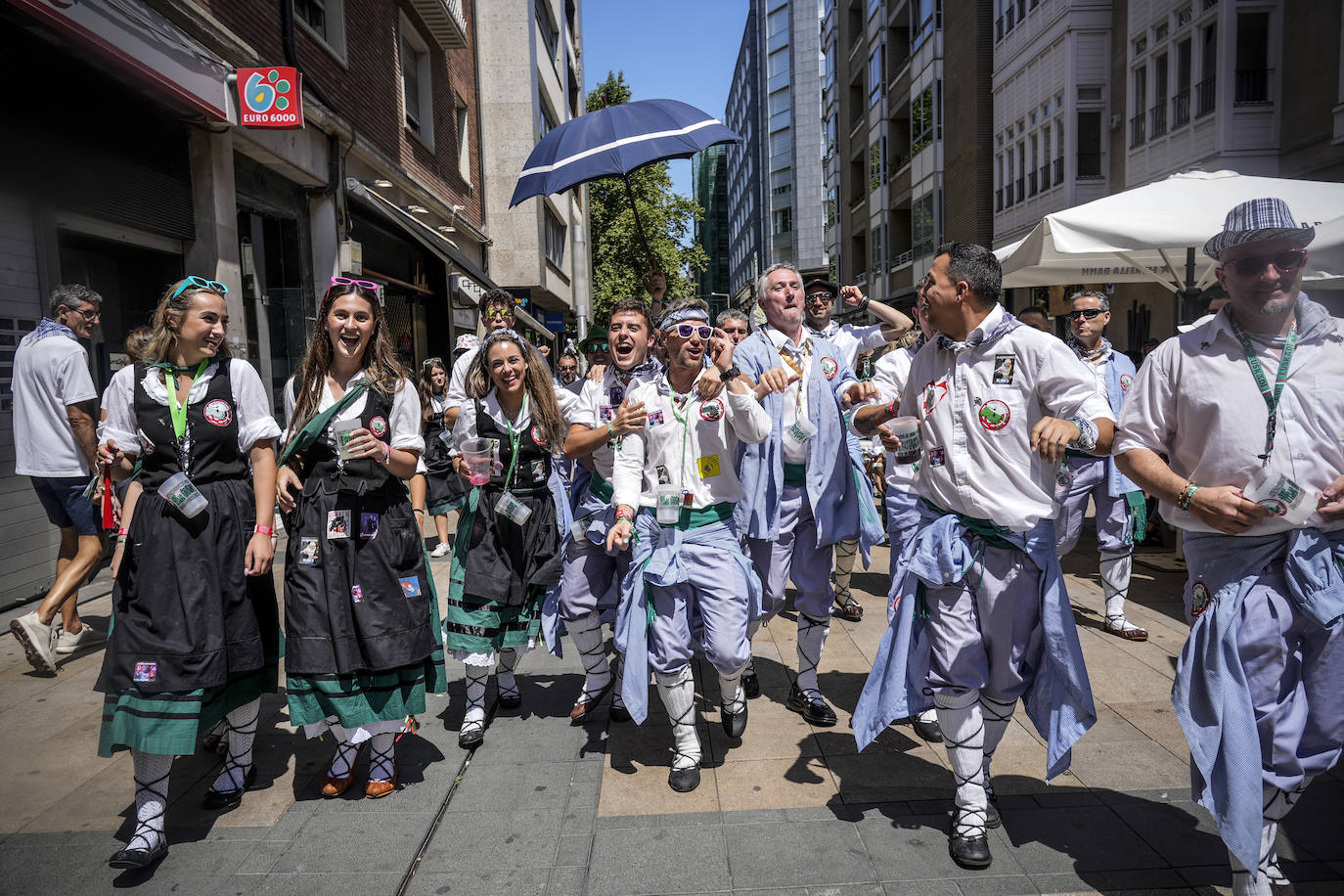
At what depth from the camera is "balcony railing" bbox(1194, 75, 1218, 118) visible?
52.9 feet

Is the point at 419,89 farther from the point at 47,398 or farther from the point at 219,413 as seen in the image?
the point at 219,413

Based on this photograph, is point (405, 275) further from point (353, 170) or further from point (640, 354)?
point (640, 354)

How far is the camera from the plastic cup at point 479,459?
459 centimetres

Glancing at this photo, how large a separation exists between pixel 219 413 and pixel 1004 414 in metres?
3.18

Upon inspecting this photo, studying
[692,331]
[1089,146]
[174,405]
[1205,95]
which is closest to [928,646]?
[692,331]

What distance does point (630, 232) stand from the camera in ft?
121

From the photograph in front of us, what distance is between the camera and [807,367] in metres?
4.90

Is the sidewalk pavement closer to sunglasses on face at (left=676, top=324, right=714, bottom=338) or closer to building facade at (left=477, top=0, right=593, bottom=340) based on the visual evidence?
sunglasses on face at (left=676, top=324, right=714, bottom=338)

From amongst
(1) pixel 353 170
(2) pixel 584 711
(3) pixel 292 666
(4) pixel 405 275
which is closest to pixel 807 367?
(2) pixel 584 711

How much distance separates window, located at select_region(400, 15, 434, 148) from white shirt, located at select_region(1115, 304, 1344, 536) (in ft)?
50.8

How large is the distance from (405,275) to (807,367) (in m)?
13.3

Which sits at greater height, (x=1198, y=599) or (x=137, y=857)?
(x=1198, y=599)

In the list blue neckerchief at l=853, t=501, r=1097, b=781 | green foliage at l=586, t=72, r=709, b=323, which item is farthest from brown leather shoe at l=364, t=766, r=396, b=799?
green foliage at l=586, t=72, r=709, b=323

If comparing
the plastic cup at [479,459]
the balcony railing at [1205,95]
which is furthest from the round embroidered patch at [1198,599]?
the balcony railing at [1205,95]
